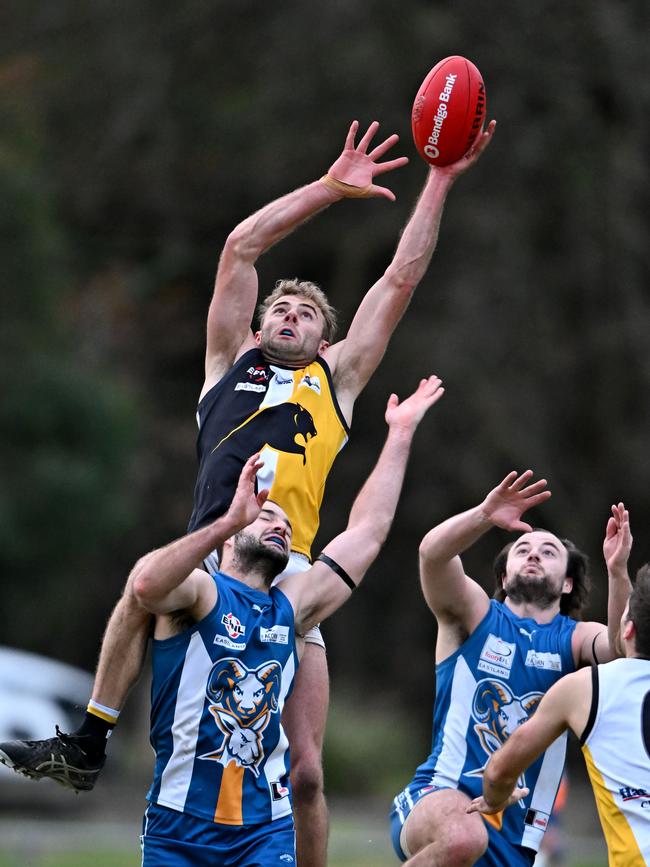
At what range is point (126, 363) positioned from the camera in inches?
1053

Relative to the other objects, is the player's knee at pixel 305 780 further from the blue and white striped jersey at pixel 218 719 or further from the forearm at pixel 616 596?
the forearm at pixel 616 596

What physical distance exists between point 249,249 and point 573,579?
7.66 feet

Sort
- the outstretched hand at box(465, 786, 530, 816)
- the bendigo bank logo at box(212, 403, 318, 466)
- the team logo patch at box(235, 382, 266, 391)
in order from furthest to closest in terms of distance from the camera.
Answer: the team logo patch at box(235, 382, 266, 391), the bendigo bank logo at box(212, 403, 318, 466), the outstretched hand at box(465, 786, 530, 816)

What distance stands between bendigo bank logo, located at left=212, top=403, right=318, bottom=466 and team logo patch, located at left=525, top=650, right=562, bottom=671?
4.73 feet

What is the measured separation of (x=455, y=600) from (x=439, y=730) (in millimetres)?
693

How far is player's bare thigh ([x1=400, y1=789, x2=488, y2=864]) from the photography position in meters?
7.27

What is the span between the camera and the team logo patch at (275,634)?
6.95 m

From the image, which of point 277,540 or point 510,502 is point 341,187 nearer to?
point 510,502

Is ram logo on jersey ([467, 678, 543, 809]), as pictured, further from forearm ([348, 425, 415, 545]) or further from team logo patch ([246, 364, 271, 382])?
team logo patch ([246, 364, 271, 382])

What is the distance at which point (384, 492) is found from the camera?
756 cm

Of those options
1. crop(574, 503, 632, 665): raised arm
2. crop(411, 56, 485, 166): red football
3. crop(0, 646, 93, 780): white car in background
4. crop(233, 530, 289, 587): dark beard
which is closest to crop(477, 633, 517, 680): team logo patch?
crop(574, 503, 632, 665): raised arm

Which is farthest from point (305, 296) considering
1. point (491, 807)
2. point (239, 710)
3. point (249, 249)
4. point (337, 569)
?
point (491, 807)

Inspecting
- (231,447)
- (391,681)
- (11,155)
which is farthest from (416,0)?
(231,447)

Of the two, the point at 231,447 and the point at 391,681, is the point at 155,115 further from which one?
the point at 231,447
